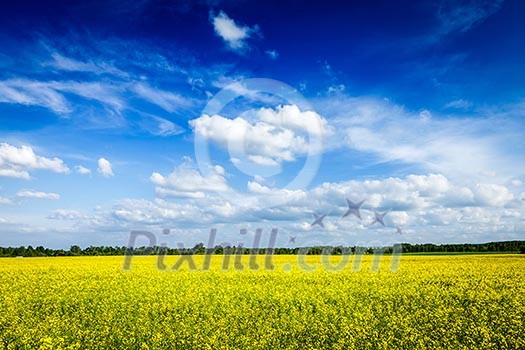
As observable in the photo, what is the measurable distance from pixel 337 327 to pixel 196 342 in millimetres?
4195

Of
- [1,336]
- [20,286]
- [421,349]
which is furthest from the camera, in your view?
[20,286]

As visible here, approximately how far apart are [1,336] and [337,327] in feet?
31.2

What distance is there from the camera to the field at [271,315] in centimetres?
1002

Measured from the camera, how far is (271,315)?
1285 cm

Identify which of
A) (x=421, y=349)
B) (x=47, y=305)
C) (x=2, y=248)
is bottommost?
(x=421, y=349)

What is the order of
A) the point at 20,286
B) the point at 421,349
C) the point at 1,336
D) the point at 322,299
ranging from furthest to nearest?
the point at 20,286 < the point at 322,299 < the point at 1,336 < the point at 421,349

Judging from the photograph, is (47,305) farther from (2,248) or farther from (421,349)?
→ (2,248)

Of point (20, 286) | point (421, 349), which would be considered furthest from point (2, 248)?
point (421, 349)

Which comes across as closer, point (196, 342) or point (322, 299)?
point (196, 342)

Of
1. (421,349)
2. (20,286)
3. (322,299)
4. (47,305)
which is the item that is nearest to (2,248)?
(20,286)

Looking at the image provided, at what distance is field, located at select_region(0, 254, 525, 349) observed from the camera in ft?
32.9

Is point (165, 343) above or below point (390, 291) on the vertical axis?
below

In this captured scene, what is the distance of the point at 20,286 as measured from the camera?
21750mm

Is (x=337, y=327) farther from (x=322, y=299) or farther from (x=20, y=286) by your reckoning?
(x=20, y=286)
